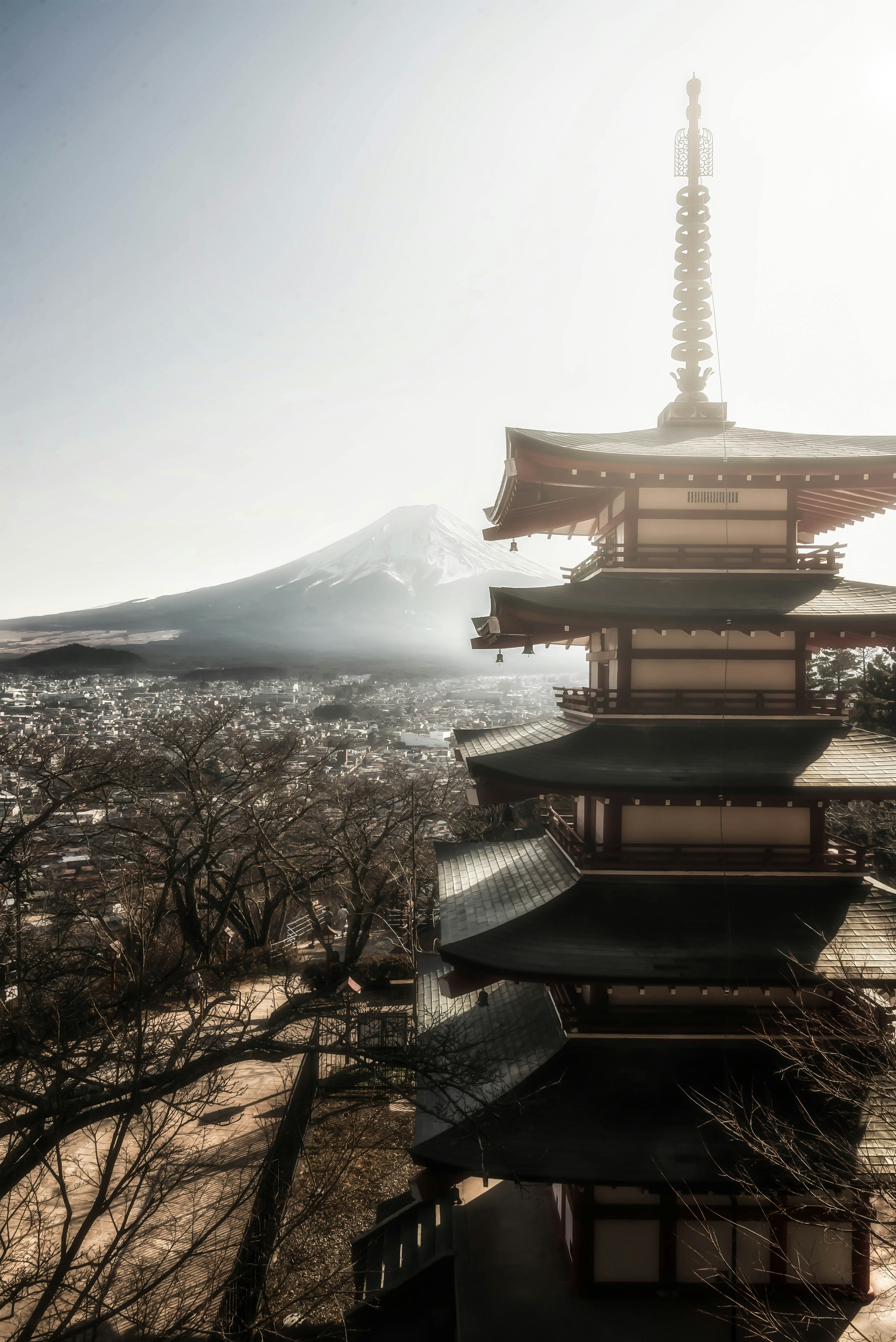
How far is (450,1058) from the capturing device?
28.5 feet

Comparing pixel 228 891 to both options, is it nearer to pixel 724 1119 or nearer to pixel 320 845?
pixel 320 845

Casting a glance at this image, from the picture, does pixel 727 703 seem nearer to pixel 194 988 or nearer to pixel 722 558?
pixel 722 558

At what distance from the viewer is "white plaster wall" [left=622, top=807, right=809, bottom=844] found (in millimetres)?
8219

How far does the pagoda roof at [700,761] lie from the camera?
7422 mm

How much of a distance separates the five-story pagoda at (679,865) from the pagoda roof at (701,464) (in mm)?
42

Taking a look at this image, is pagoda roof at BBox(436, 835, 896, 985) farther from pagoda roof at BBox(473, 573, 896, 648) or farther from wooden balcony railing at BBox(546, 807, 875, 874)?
pagoda roof at BBox(473, 573, 896, 648)

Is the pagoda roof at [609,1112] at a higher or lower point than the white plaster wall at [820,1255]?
higher

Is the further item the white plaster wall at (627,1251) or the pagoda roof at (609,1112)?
the white plaster wall at (627,1251)

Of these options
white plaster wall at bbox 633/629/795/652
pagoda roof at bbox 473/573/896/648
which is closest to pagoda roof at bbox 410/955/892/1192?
white plaster wall at bbox 633/629/795/652

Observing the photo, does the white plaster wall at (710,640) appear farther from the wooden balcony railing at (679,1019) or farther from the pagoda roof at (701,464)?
the wooden balcony railing at (679,1019)

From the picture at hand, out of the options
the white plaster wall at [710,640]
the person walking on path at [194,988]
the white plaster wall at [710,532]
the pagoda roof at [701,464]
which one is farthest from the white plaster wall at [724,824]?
the person walking on path at [194,988]

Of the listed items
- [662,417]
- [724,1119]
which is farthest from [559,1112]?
[662,417]

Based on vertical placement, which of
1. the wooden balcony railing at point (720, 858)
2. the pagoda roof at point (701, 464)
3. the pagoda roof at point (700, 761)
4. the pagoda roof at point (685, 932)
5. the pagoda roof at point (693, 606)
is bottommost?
the pagoda roof at point (685, 932)

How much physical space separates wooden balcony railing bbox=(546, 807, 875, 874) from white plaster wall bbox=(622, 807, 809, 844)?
0.27 feet
